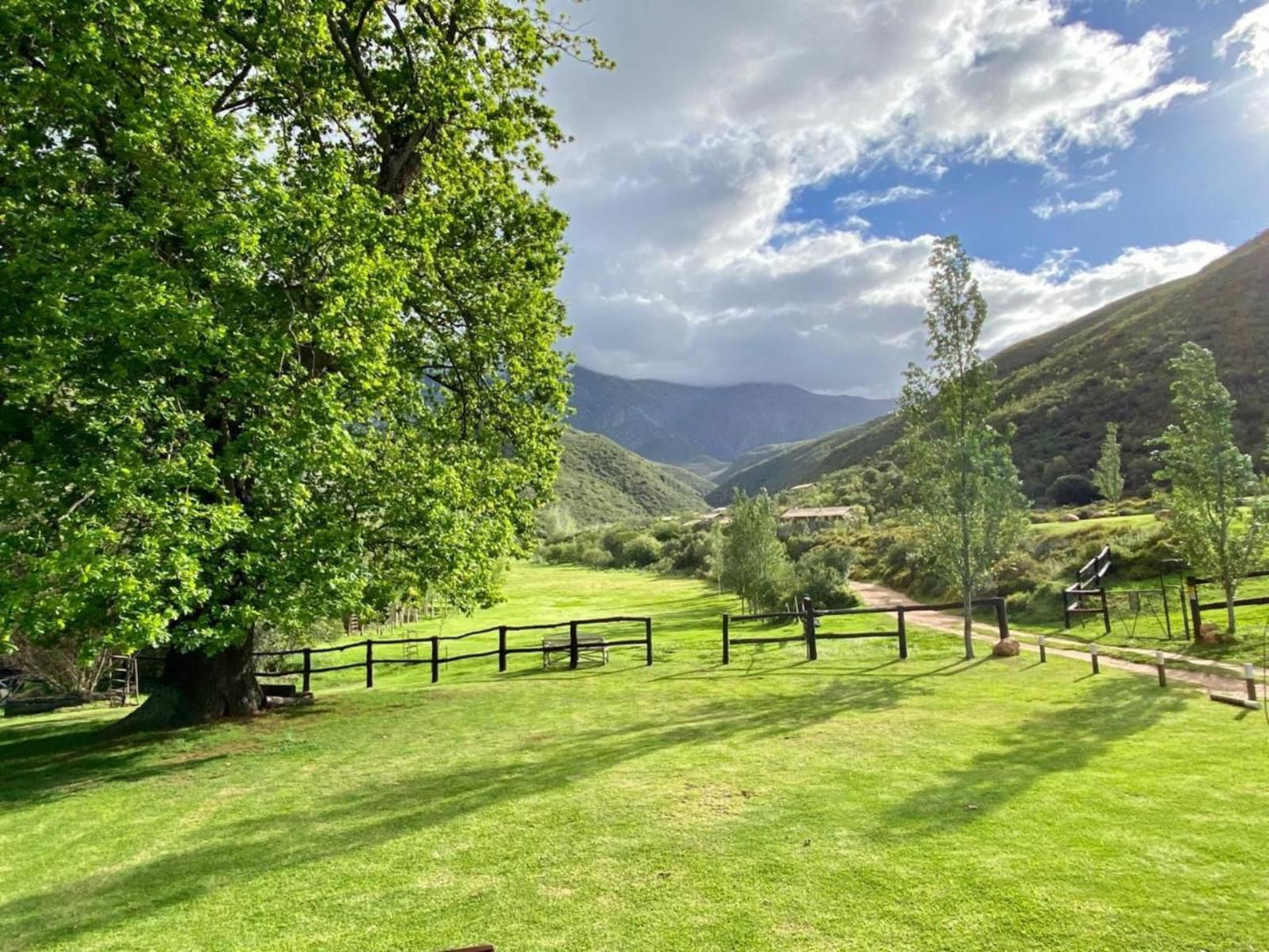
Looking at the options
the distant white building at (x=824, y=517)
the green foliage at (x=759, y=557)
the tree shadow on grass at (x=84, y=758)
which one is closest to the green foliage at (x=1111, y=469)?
the green foliage at (x=759, y=557)

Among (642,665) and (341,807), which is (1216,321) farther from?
(341,807)

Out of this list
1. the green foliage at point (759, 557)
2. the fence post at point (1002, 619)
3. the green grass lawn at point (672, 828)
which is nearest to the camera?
the green grass lawn at point (672, 828)

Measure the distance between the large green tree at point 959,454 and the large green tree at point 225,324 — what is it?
36.8 feet

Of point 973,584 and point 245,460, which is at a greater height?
point 245,460

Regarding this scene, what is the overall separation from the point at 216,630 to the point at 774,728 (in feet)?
27.1

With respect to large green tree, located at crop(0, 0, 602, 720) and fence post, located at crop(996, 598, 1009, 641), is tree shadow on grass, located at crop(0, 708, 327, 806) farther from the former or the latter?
fence post, located at crop(996, 598, 1009, 641)

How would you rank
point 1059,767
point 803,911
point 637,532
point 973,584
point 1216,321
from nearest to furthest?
point 803,911, point 1059,767, point 973,584, point 1216,321, point 637,532

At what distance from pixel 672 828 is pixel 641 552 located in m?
95.6

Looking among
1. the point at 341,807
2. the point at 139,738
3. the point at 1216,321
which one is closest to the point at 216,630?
the point at 341,807

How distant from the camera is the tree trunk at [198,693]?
40.3 feet

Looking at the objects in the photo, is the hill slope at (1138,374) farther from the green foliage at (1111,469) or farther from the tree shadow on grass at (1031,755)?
the tree shadow on grass at (1031,755)

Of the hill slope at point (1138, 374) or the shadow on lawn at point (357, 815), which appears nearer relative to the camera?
the shadow on lawn at point (357, 815)

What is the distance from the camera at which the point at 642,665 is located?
1797 cm

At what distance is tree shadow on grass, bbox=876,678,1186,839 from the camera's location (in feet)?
20.2
